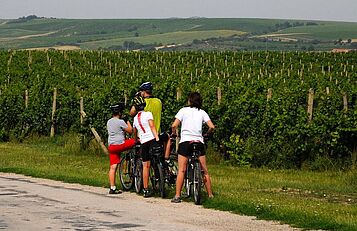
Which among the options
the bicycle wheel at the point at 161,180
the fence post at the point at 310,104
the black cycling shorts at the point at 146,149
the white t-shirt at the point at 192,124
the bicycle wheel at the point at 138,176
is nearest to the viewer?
the white t-shirt at the point at 192,124

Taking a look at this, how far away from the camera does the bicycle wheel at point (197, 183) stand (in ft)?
48.4

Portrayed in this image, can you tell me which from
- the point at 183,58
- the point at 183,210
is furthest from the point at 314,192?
the point at 183,58

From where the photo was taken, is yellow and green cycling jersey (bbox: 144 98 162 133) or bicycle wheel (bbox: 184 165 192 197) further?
yellow and green cycling jersey (bbox: 144 98 162 133)

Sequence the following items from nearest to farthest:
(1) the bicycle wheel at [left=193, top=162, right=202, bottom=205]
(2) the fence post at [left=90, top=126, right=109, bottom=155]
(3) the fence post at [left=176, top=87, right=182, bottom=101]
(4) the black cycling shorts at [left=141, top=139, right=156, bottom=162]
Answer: (1) the bicycle wheel at [left=193, top=162, right=202, bottom=205]
(4) the black cycling shorts at [left=141, top=139, right=156, bottom=162]
(3) the fence post at [left=176, top=87, right=182, bottom=101]
(2) the fence post at [left=90, top=126, right=109, bottom=155]

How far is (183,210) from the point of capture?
553 inches

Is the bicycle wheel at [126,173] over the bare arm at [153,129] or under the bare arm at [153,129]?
under

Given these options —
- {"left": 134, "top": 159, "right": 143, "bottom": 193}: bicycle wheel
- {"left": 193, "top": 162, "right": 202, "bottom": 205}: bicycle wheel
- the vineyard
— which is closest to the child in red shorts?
{"left": 134, "top": 159, "right": 143, "bottom": 193}: bicycle wheel

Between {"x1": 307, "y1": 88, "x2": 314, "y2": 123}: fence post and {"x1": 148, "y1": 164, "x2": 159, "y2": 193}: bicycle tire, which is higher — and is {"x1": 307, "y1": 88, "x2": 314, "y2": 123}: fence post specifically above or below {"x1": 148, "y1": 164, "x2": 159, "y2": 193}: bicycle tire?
above

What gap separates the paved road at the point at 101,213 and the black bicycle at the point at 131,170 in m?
0.33

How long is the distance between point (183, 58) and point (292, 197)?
2428 inches

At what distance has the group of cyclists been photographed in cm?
1509

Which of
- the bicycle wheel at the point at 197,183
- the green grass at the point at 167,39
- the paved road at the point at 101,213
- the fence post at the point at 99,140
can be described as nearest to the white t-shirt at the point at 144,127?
the paved road at the point at 101,213

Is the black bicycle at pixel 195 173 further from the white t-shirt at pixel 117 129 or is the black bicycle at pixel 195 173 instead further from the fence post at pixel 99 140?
the fence post at pixel 99 140

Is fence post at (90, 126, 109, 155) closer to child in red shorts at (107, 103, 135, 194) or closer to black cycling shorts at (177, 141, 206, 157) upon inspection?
child in red shorts at (107, 103, 135, 194)
